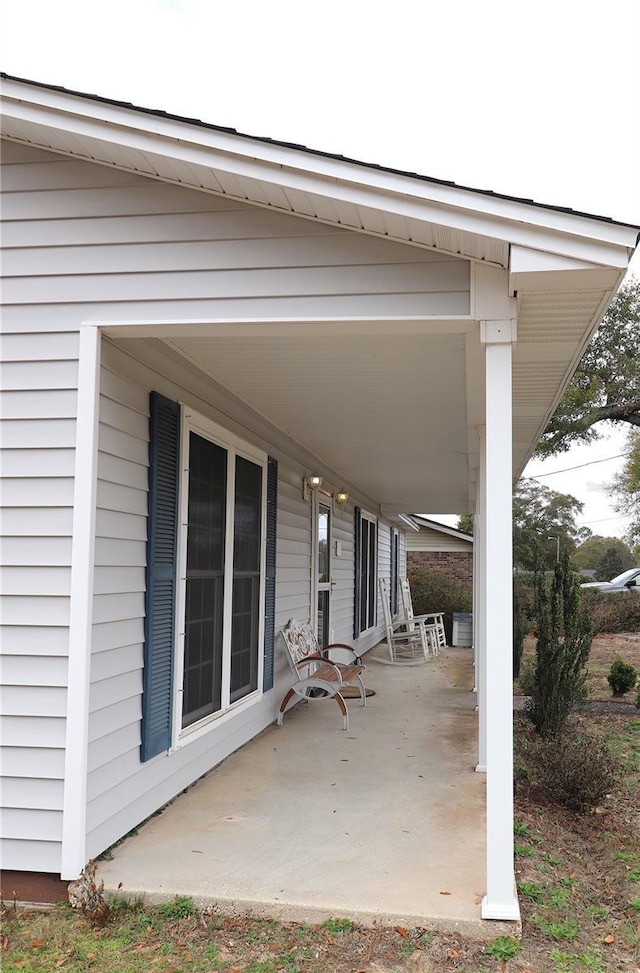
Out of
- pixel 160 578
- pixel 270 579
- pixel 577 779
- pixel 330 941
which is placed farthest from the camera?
pixel 270 579

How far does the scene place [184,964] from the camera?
2.79 m

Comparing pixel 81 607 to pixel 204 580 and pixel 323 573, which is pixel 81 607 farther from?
pixel 323 573

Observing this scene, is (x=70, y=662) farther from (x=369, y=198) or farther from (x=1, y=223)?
(x=369, y=198)

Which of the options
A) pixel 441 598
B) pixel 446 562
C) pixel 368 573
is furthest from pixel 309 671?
pixel 446 562

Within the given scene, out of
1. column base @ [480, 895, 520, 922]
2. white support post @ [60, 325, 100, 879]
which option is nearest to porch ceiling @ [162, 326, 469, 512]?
white support post @ [60, 325, 100, 879]

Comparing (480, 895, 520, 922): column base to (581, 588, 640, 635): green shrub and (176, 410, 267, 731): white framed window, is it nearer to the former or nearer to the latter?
(176, 410, 267, 731): white framed window

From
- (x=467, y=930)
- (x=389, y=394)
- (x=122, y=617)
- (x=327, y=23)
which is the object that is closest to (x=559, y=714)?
(x=389, y=394)

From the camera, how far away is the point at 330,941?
2.92 m

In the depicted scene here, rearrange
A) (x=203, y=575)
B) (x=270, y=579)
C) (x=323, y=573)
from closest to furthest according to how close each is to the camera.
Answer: (x=203, y=575) → (x=270, y=579) → (x=323, y=573)

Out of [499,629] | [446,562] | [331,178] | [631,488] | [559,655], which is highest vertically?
[631,488]

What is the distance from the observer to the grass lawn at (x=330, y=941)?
278 cm

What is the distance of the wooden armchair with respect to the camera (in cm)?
630

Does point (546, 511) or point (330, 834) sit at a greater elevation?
point (546, 511)

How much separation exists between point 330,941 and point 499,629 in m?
1.31
